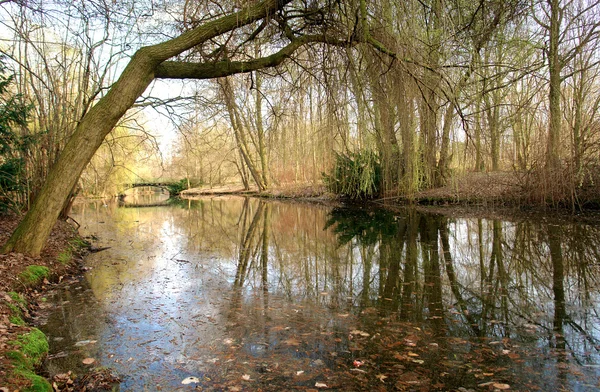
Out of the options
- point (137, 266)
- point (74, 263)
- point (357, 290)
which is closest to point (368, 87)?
point (357, 290)

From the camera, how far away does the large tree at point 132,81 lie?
470 centimetres

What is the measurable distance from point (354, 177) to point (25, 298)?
10.5 meters

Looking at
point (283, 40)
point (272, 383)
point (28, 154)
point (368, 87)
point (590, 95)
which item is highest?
point (283, 40)

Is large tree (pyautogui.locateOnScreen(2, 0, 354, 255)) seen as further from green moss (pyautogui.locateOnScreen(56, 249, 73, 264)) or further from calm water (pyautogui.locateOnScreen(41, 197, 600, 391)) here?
→ calm water (pyautogui.locateOnScreen(41, 197, 600, 391))

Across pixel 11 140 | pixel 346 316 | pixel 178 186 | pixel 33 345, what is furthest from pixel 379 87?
pixel 178 186

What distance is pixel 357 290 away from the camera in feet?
14.2

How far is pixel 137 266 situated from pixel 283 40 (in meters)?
4.18

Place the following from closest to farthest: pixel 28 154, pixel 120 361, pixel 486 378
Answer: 1. pixel 486 378
2. pixel 120 361
3. pixel 28 154

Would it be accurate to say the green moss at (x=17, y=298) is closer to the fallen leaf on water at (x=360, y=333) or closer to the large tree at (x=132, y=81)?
the large tree at (x=132, y=81)

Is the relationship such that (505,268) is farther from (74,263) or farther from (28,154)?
(28,154)

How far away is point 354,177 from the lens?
13188 millimetres

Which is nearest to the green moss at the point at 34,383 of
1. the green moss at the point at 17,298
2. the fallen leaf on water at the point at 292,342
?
the fallen leaf on water at the point at 292,342

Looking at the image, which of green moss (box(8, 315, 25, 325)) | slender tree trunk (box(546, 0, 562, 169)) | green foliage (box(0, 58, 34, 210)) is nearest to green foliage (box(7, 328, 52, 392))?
green moss (box(8, 315, 25, 325))

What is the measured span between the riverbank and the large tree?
1.23 feet
